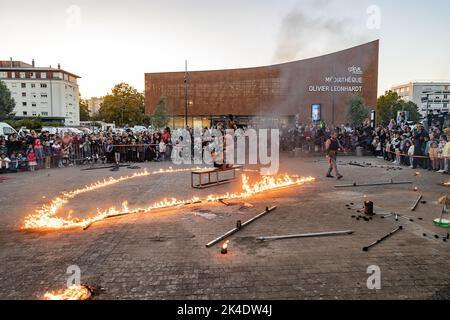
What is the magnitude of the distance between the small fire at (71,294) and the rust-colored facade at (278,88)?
148 feet

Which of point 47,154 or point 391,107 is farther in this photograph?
point 391,107

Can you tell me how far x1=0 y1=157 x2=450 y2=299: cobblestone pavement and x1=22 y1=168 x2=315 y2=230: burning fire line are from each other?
369 mm

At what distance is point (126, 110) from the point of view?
73.2 metres

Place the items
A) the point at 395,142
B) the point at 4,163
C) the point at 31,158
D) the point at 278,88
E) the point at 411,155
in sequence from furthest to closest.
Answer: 1. the point at 278,88
2. the point at 395,142
3. the point at 411,155
4. the point at 31,158
5. the point at 4,163

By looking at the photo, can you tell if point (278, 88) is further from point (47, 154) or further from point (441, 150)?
point (47, 154)

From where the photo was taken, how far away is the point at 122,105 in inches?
2876

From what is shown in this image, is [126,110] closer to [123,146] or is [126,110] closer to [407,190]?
[123,146]

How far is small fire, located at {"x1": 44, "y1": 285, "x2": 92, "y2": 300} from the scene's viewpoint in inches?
170

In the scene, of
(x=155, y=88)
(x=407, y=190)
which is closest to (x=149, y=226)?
(x=407, y=190)

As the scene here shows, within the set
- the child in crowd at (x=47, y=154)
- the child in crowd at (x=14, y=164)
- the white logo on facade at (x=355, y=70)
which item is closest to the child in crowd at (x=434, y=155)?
the child in crowd at (x=47, y=154)

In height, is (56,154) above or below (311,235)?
above

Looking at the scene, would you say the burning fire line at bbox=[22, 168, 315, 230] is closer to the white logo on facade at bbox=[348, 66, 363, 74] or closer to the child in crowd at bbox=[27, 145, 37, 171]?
the child in crowd at bbox=[27, 145, 37, 171]

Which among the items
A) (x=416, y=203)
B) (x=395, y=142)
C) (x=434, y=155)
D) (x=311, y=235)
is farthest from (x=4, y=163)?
(x=395, y=142)

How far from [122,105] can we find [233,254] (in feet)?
237
